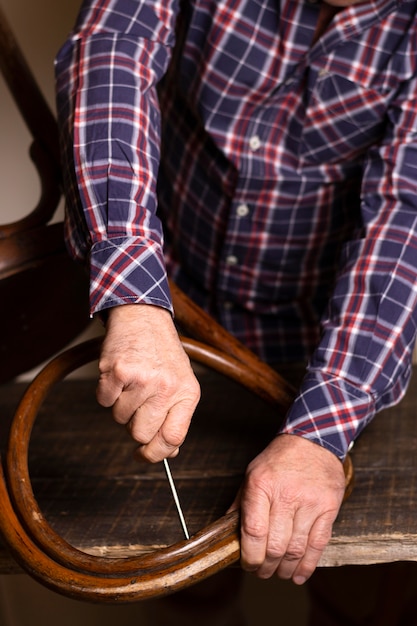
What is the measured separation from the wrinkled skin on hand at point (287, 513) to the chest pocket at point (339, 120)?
1.92 feet

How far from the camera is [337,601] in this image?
6.85 ft

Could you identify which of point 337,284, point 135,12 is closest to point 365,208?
point 337,284

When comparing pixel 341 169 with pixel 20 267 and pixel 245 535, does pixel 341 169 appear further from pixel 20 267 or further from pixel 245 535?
pixel 245 535

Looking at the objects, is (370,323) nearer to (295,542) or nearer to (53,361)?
(295,542)

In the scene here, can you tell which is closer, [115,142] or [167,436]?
Answer: [167,436]

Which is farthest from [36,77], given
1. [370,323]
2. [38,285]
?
[370,323]

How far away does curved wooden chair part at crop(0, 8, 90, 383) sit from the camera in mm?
1588

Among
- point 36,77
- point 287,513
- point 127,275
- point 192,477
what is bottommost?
point 192,477

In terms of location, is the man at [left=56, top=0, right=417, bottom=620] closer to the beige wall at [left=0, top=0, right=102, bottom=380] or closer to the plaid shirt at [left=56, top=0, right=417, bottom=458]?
the plaid shirt at [left=56, top=0, right=417, bottom=458]

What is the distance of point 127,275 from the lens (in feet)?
4.01

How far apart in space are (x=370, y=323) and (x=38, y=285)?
2.03 ft

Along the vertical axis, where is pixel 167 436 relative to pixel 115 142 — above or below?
below

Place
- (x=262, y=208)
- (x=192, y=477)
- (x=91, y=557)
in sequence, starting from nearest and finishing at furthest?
(x=91, y=557) < (x=192, y=477) < (x=262, y=208)

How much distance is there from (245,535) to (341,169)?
706 millimetres
